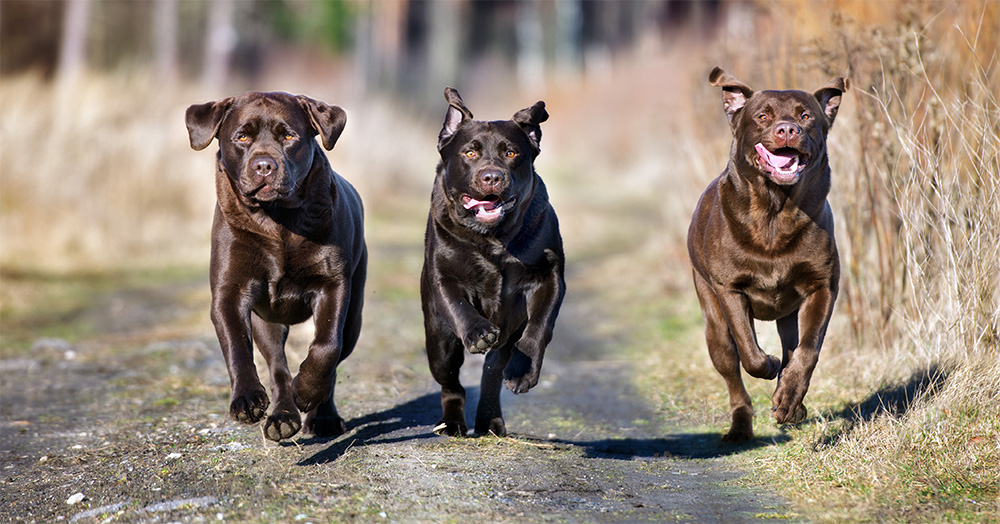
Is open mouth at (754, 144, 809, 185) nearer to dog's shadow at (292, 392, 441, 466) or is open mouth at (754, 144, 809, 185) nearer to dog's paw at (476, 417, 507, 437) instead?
dog's paw at (476, 417, 507, 437)

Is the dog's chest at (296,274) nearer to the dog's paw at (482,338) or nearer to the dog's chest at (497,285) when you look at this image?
the dog's chest at (497,285)

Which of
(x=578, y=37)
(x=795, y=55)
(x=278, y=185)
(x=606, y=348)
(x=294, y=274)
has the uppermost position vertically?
(x=578, y=37)

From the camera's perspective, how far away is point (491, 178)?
487 cm

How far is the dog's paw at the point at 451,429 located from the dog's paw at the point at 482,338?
800mm

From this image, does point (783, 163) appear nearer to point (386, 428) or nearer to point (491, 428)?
point (491, 428)

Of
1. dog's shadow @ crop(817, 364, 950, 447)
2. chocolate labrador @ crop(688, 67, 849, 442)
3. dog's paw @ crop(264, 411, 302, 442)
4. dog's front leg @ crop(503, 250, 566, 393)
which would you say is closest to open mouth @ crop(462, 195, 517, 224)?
dog's front leg @ crop(503, 250, 566, 393)

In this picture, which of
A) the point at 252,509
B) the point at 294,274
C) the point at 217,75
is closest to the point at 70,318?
the point at 294,274

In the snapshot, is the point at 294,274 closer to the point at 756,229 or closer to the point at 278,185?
the point at 278,185

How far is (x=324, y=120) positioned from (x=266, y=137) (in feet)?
1.21

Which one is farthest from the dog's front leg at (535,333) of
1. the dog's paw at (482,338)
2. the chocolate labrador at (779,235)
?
the chocolate labrador at (779,235)

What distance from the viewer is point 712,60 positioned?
9938 mm

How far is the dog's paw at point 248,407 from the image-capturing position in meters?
4.50

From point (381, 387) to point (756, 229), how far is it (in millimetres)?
2889

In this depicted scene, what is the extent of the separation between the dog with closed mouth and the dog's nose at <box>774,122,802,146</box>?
1.18 meters
